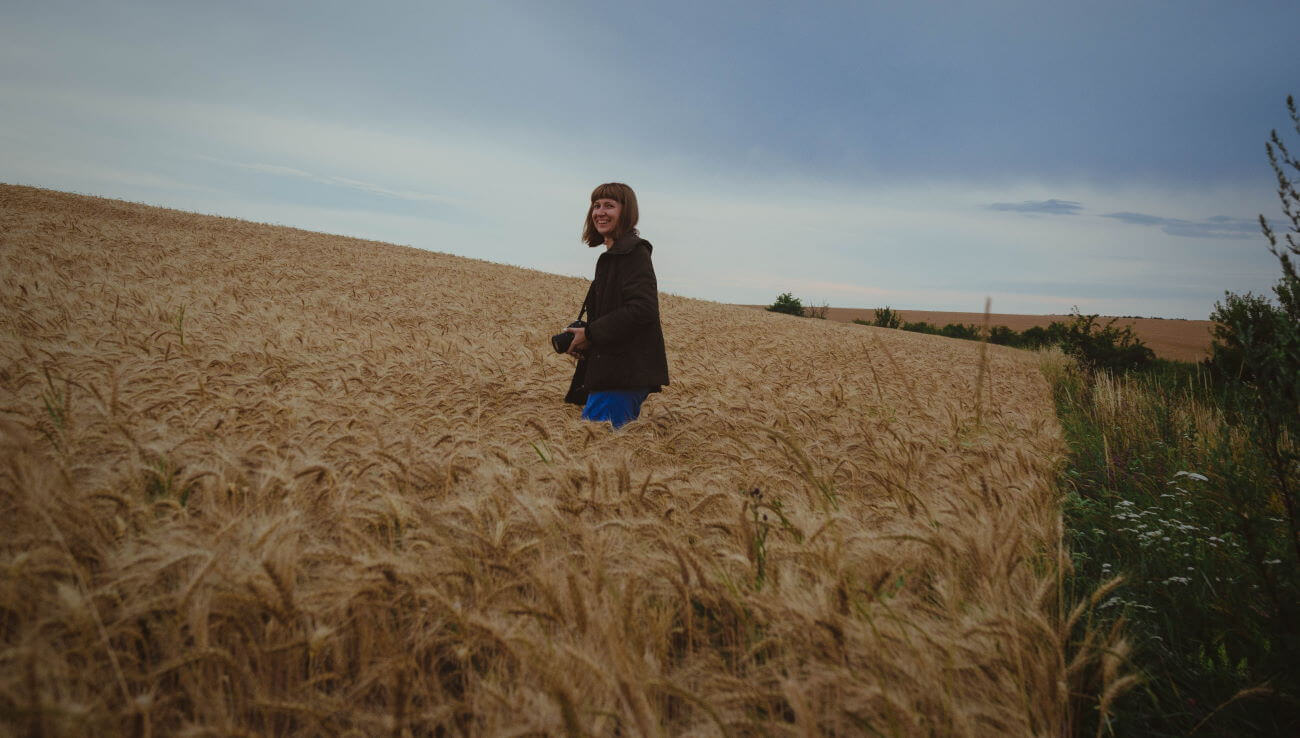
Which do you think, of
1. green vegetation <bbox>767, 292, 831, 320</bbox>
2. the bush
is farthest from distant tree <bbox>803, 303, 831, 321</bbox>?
the bush

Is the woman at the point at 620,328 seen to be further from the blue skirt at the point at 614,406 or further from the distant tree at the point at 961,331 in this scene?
the distant tree at the point at 961,331

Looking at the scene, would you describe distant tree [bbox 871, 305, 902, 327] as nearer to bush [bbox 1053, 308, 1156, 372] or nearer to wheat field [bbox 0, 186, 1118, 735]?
bush [bbox 1053, 308, 1156, 372]

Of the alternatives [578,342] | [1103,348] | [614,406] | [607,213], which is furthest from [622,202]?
[1103,348]

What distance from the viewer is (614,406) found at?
4.09 metres

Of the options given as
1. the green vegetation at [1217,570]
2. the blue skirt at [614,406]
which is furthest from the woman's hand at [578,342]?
the green vegetation at [1217,570]

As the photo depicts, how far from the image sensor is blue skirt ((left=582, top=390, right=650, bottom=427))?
13.4 feet

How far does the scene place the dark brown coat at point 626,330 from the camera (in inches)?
153

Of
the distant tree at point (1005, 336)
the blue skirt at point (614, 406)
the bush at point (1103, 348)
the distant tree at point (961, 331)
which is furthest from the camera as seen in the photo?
the distant tree at point (961, 331)

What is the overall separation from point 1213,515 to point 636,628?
12.0 ft

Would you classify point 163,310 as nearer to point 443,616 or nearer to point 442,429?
point 442,429

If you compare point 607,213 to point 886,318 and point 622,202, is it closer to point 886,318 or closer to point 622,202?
point 622,202

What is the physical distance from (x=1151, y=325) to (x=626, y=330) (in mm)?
51400

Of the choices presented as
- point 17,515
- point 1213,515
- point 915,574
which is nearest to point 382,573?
point 17,515

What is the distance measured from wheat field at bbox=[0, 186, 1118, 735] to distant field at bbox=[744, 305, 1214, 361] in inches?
452
